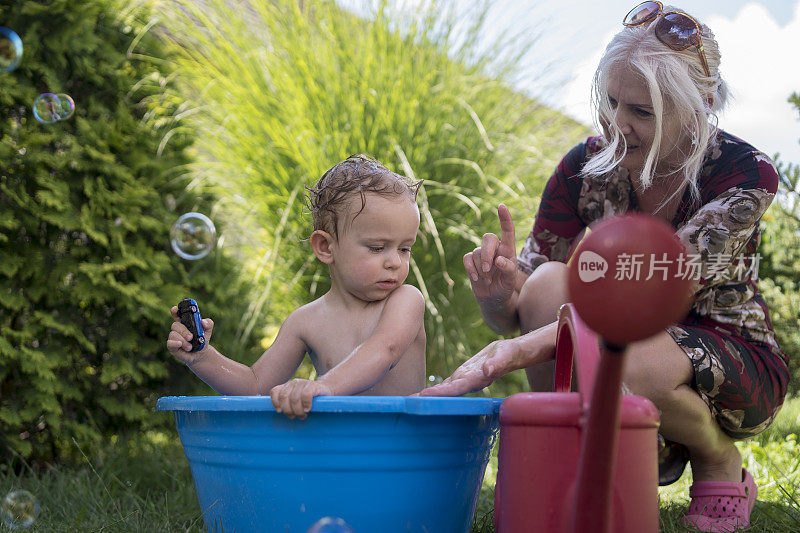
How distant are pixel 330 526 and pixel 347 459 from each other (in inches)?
3.9

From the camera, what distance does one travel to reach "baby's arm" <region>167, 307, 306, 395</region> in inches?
58.7

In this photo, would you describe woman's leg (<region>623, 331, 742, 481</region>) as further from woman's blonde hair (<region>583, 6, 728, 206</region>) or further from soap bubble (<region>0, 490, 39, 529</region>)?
soap bubble (<region>0, 490, 39, 529</region>)

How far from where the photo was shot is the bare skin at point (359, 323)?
4.87 ft

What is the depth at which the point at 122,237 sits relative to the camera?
2357 millimetres

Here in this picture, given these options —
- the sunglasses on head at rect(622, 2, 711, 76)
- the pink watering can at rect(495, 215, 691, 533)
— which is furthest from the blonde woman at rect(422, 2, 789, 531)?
the pink watering can at rect(495, 215, 691, 533)

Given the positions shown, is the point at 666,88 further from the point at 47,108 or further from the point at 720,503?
the point at 47,108

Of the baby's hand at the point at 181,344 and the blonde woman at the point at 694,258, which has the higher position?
the blonde woman at the point at 694,258

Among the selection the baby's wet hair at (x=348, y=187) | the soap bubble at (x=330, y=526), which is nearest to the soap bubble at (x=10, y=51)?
the baby's wet hair at (x=348, y=187)

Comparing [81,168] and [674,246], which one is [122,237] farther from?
[674,246]

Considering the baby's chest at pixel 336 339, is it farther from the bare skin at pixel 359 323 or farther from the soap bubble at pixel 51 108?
the soap bubble at pixel 51 108

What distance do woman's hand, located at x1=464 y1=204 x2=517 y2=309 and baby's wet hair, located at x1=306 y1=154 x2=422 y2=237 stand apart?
0.66 ft

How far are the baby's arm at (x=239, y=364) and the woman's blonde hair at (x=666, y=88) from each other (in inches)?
32.1

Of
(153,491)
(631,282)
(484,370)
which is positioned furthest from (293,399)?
(153,491)

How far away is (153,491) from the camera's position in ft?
6.13
